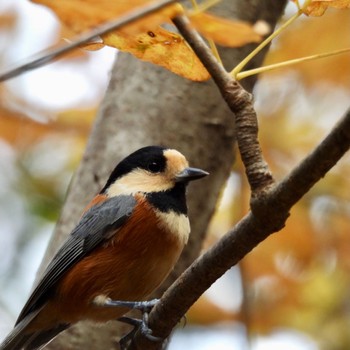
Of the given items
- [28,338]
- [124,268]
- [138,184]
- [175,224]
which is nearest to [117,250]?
[124,268]

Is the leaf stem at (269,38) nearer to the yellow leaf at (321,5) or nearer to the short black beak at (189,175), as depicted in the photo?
the yellow leaf at (321,5)

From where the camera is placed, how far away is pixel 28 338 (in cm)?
383

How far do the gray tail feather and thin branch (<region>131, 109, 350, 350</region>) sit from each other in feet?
4.09

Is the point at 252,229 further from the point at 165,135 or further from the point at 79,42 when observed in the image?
the point at 165,135

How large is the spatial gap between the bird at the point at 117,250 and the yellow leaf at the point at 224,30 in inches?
73.1

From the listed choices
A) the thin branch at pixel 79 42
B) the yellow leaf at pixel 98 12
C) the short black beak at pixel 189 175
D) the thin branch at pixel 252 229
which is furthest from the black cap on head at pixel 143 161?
the thin branch at pixel 79 42

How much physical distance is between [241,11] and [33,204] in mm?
2493

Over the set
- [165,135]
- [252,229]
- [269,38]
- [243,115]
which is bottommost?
[252,229]

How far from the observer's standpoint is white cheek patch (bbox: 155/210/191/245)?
3533 mm

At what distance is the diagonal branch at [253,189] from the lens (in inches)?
78.4

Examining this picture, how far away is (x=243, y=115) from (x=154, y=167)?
1600 mm

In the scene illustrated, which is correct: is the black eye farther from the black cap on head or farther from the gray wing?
the gray wing

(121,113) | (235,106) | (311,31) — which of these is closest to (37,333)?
(121,113)

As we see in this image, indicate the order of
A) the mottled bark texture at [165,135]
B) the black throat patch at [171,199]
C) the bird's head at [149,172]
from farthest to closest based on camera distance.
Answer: the mottled bark texture at [165,135] < the bird's head at [149,172] < the black throat patch at [171,199]
